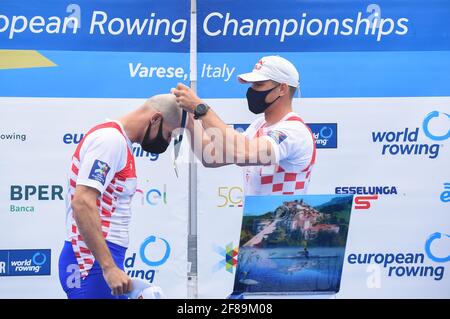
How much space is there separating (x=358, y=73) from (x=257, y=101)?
0.58 metres

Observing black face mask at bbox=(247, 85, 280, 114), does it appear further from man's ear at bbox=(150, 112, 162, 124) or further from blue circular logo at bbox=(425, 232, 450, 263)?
blue circular logo at bbox=(425, 232, 450, 263)

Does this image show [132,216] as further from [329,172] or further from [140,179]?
[329,172]

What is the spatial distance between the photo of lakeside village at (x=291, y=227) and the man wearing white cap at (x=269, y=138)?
0.11m

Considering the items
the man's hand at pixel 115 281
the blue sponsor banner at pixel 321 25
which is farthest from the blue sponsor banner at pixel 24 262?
the blue sponsor banner at pixel 321 25

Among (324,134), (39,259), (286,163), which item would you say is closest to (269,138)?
(286,163)

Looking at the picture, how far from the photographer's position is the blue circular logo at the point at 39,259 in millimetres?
5609

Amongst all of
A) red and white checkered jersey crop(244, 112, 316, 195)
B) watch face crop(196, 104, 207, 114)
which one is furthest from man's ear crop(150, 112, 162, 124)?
red and white checkered jersey crop(244, 112, 316, 195)

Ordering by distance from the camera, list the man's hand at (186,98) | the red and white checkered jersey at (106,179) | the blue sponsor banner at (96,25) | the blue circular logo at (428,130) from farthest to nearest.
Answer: the blue circular logo at (428,130) → the blue sponsor banner at (96,25) → the man's hand at (186,98) → the red and white checkered jersey at (106,179)

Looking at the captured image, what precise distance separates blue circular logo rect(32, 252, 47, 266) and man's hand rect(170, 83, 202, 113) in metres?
1.11

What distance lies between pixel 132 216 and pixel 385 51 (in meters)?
1.66

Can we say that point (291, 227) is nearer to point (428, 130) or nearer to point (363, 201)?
point (363, 201)

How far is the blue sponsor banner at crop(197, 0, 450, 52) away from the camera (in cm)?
568

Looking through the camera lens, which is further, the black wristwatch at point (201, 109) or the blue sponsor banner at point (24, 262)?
the blue sponsor banner at point (24, 262)

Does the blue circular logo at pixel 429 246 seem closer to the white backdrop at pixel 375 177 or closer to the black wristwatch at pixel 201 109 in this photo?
the white backdrop at pixel 375 177
